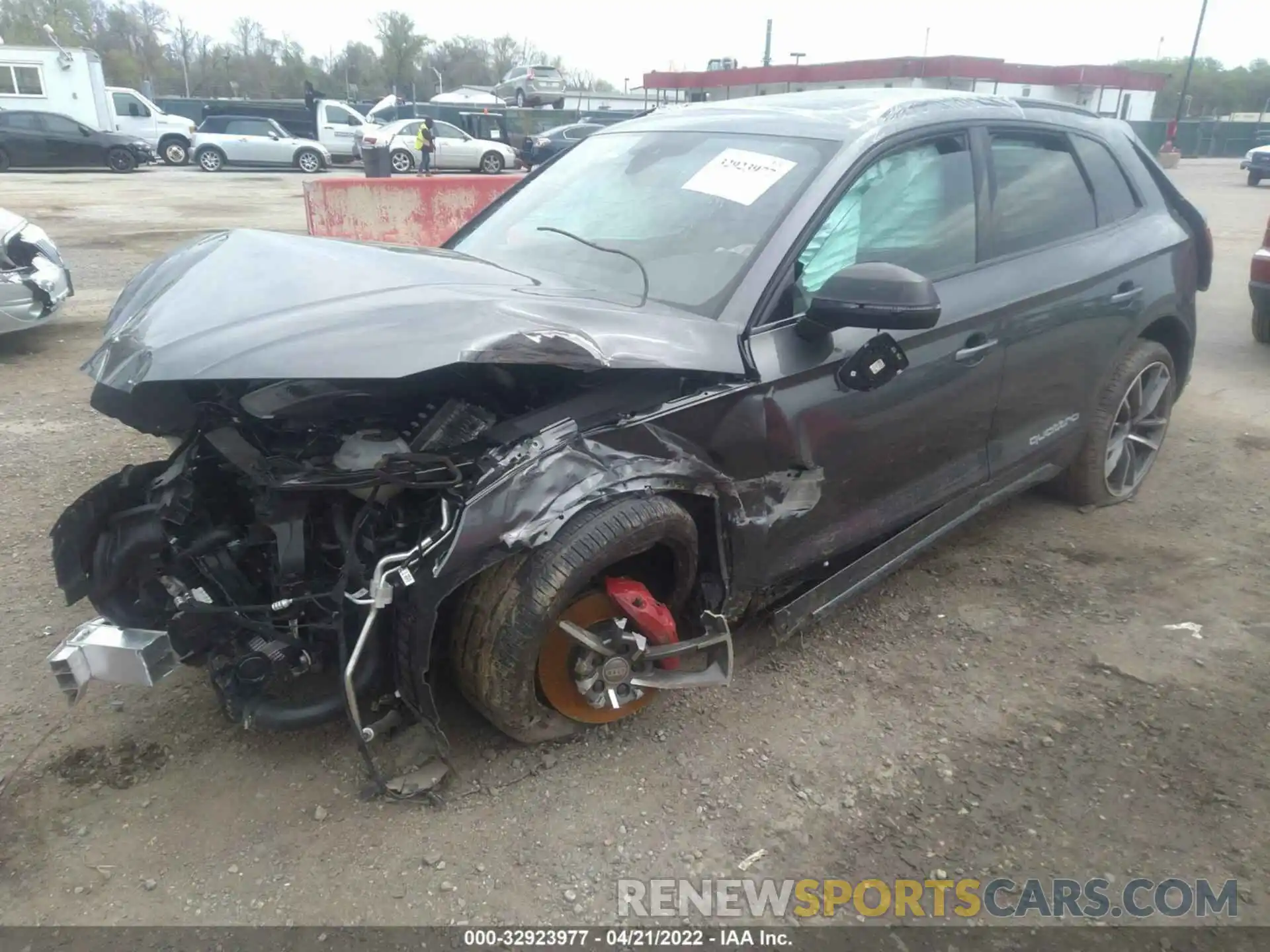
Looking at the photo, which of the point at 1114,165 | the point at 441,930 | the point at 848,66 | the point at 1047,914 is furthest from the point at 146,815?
the point at 848,66

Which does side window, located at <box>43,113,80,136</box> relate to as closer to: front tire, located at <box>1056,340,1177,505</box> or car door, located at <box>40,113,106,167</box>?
car door, located at <box>40,113,106,167</box>

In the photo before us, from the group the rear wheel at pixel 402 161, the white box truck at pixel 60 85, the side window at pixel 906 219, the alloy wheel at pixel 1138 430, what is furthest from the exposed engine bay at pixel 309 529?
the white box truck at pixel 60 85

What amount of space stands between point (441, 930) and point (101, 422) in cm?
414

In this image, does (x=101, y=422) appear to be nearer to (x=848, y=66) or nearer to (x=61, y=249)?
(x=61, y=249)

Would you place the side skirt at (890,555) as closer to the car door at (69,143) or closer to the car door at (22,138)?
the car door at (69,143)

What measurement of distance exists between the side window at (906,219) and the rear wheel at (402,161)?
22076 millimetres

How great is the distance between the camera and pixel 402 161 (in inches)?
909

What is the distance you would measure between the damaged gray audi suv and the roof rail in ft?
1.00

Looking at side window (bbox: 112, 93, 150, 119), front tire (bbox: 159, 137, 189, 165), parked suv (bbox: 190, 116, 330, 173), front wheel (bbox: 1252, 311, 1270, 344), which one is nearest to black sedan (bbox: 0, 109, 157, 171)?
parked suv (bbox: 190, 116, 330, 173)

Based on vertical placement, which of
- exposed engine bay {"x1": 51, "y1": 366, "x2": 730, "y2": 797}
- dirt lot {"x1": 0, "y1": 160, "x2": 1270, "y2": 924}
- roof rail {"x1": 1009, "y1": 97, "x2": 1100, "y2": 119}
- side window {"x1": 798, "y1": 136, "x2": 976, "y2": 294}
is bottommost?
dirt lot {"x1": 0, "y1": 160, "x2": 1270, "y2": 924}

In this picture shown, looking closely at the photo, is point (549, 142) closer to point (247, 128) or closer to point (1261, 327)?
point (247, 128)

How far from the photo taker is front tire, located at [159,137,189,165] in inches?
1019

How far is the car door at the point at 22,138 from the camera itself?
68.7ft

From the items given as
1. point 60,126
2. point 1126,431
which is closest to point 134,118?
point 60,126
